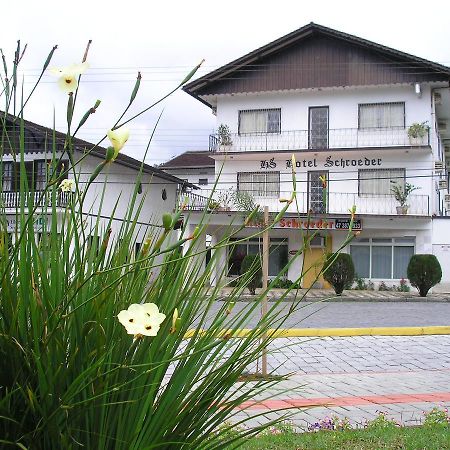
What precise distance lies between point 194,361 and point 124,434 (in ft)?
0.97

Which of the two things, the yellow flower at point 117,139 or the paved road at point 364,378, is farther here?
the paved road at point 364,378

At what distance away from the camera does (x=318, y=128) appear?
29.2 meters

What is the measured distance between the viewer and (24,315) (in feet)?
5.24

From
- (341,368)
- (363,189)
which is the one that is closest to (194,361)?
(341,368)

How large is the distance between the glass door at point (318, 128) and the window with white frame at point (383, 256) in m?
5.14

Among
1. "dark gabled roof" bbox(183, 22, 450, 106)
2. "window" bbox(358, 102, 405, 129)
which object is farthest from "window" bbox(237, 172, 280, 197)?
"window" bbox(358, 102, 405, 129)

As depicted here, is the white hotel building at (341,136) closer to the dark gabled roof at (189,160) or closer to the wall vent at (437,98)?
the wall vent at (437,98)

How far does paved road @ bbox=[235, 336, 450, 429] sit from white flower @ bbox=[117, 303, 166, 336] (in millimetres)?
2564

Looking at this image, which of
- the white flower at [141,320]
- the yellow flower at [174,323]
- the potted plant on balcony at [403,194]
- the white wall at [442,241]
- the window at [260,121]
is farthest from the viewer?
the window at [260,121]

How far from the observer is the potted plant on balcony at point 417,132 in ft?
88.0

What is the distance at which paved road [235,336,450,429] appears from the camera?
18.0 ft

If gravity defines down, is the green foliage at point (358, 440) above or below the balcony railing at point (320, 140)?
below

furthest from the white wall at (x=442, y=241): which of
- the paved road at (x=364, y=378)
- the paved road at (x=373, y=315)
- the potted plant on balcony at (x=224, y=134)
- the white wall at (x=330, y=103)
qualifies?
the paved road at (x=364, y=378)

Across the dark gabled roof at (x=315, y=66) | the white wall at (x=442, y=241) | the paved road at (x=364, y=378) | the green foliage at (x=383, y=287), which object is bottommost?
the green foliage at (x=383, y=287)
